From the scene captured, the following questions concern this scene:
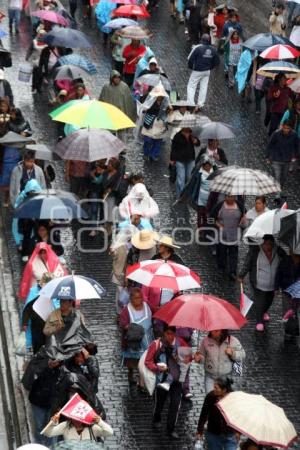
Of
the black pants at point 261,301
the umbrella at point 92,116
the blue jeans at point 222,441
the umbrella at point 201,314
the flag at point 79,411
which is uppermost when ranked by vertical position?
the umbrella at point 92,116

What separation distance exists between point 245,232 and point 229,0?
1699 cm

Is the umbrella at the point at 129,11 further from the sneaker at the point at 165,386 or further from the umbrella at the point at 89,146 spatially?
the sneaker at the point at 165,386

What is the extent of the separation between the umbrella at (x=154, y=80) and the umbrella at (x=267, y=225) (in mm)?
6197

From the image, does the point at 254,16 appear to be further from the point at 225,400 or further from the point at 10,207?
A: the point at 225,400

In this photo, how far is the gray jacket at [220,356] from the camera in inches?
549

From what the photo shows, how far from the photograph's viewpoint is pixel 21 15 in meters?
31.5

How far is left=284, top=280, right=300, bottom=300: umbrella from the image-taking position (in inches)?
→ 602

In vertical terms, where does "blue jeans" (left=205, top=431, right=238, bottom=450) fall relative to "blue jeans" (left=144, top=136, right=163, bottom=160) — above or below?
below

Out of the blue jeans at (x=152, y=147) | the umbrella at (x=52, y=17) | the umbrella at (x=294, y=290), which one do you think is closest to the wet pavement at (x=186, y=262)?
the blue jeans at (x=152, y=147)

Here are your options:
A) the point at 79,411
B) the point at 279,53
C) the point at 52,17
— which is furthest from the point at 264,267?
the point at 52,17

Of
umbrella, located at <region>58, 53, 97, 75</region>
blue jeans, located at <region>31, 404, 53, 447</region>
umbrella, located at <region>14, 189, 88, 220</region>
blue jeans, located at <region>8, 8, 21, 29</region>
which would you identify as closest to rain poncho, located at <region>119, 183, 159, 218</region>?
umbrella, located at <region>14, 189, 88, 220</region>

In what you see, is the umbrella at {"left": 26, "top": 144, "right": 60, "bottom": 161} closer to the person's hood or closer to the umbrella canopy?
the person's hood

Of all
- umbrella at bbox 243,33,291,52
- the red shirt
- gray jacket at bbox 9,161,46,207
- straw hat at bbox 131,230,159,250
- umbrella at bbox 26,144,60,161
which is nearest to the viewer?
straw hat at bbox 131,230,159,250

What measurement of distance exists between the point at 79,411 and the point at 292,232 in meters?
4.74
